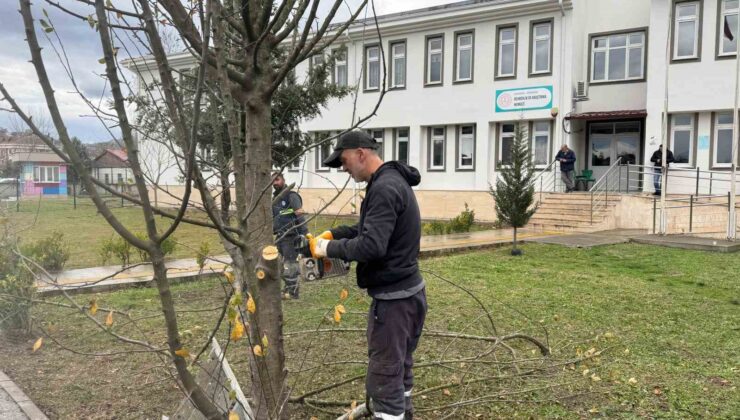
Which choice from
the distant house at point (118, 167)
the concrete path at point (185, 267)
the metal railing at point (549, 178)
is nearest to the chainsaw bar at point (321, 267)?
the concrete path at point (185, 267)

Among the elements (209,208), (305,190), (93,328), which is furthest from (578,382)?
(305,190)

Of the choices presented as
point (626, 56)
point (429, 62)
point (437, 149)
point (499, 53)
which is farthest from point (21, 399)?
point (626, 56)

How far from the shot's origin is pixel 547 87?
68.6 ft

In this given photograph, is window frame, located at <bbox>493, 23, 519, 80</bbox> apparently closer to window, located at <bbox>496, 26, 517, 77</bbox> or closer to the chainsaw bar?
window, located at <bbox>496, 26, 517, 77</bbox>

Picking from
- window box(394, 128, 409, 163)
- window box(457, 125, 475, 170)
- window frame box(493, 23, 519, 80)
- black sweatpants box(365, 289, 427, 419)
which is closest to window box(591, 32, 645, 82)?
window frame box(493, 23, 519, 80)

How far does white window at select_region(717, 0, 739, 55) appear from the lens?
712 inches

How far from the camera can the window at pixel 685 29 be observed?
18781 mm

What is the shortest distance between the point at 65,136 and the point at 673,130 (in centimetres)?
2085

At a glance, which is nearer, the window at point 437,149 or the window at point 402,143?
the window at point 437,149

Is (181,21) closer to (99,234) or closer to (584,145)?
(99,234)

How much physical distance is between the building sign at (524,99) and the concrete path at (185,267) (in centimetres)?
590

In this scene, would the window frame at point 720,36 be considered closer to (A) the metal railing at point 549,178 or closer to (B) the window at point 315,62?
(A) the metal railing at point 549,178

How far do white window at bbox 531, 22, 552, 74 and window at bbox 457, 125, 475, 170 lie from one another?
3338 millimetres

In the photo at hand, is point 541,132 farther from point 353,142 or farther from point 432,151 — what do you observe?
point 353,142
